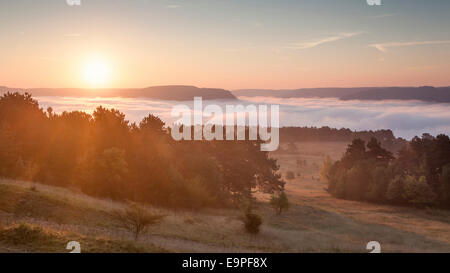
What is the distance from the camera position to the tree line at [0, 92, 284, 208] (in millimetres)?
49469

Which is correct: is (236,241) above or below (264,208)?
above

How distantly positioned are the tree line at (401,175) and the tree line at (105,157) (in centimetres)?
2989

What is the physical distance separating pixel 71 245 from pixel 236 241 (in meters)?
17.5

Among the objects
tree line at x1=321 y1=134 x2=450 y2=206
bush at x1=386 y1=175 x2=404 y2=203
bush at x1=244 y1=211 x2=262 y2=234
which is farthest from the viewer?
bush at x1=386 y1=175 x2=404 y2=203

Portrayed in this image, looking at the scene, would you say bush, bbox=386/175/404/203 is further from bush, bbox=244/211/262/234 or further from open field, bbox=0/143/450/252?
bush, bbox=244/211/262/234

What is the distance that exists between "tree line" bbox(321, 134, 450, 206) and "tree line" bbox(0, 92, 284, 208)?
2989 cm

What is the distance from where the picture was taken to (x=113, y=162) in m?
49.6

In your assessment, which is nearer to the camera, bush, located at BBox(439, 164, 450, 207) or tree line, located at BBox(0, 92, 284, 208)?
tree line, located at BBox(0, 92, 284, 208)

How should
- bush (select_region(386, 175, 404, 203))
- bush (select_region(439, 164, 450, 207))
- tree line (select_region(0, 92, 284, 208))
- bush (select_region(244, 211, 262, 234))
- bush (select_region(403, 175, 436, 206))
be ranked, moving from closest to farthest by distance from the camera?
bush (select_region(244, 211, 262, 234)), tree line (select_region(0, 92, 284, 208)), bush (select_region(403, 175, 436, 206)), bush (select_region(439, 164, 450, 207)), bush (select_region(386, 175, 404, 203))

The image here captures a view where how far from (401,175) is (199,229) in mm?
58409

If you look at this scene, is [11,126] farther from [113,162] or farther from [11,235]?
[11,235]

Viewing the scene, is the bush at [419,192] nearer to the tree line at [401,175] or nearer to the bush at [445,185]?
the tree line at [401,175]

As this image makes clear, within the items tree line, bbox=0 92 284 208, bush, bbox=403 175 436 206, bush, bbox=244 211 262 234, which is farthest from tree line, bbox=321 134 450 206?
bush, bbox=244 211 262 234

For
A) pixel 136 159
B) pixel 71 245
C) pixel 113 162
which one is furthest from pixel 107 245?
pixel 136 159
